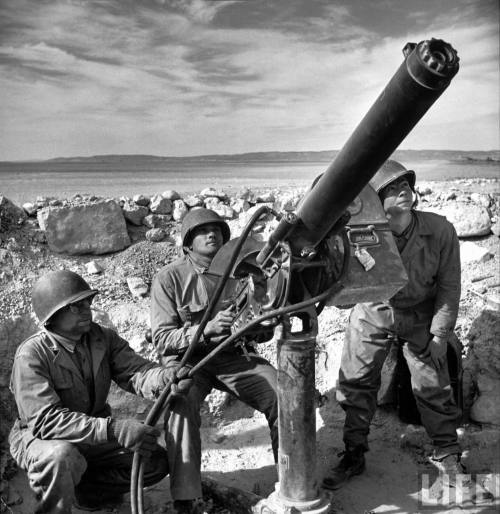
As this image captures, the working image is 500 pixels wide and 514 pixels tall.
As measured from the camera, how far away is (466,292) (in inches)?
234

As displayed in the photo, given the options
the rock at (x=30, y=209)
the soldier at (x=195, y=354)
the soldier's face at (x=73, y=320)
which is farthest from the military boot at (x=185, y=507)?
the rock at (x=30, y=209)

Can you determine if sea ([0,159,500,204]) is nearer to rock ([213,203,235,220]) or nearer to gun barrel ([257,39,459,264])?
rock ([213,203,235,220])

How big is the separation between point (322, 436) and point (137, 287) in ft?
7.31

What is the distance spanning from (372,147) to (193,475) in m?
2.40

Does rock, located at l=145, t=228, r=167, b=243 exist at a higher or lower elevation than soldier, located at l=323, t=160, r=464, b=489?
higher

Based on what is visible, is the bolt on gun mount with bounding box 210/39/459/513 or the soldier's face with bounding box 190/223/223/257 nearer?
the bolt on gun mount with bounding box 210/39/459/513

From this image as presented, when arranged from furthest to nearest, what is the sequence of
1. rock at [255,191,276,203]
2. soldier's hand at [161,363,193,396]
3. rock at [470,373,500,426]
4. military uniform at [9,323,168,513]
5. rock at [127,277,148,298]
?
rock at [255,191,276,203], rock at [127,277,148,298], rock at [470,373,500,426], military uniform at [9,323,168,513], soldier's hand at [161,363,193,396]

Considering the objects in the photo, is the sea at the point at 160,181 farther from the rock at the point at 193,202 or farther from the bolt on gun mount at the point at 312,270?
the bolt on gun mount at the point at 312,270

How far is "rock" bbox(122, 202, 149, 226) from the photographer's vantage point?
6.62 meters

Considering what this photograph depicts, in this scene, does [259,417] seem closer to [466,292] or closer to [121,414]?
[121,414]

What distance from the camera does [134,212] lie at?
6641 mm

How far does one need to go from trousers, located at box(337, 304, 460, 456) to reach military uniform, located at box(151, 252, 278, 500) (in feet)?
1.94

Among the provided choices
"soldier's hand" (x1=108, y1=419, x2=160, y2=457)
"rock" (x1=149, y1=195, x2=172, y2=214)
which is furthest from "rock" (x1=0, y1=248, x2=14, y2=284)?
"soldier's hand" (x1=108, y1=419, x2=160, y2=457)

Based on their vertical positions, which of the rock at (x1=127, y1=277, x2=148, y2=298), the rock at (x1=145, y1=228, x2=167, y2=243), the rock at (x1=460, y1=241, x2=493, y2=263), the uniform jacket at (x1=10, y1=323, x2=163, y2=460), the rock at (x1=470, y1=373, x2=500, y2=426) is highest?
the rock at (x1=145, y1=228, x2=167, y2=243)
